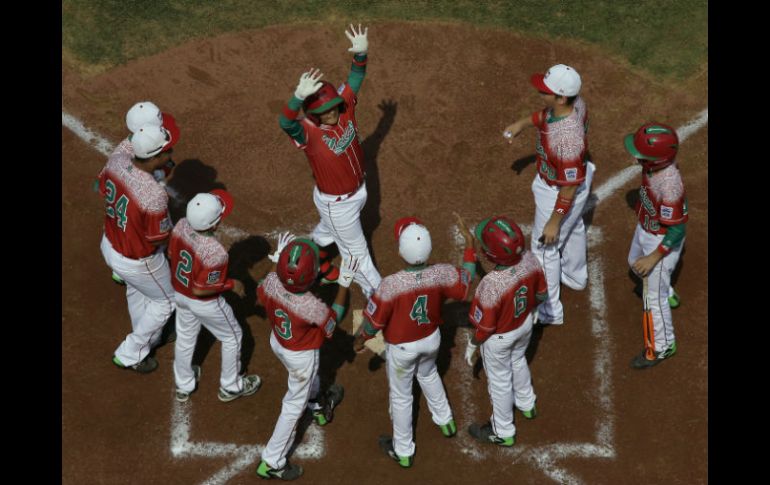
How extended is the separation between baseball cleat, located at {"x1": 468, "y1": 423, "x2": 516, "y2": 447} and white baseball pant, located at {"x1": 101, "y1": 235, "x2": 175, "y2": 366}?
3.40 meters

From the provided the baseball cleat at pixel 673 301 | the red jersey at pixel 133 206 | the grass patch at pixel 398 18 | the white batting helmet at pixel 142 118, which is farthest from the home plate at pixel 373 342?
the grass patch at pixel 398 18

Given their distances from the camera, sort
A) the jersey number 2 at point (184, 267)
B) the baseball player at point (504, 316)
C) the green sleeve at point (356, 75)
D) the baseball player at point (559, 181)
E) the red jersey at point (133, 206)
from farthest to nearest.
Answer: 1. the green sleeve at point (356, 75)
2. the baseball player at point (559, 181)
3. the red jersey at point (133, 206)
4. the jersey number 2 at point (184, 267)
5. the baseball player at point (504, 316)

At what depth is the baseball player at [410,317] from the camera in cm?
693

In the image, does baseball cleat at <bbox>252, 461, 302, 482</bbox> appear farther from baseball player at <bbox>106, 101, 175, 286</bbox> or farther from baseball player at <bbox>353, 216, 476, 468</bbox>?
baseball player at <bbox>106, 101, 175, 286</bbox>

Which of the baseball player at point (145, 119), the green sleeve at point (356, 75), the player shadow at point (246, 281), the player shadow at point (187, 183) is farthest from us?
the player shadow at point (187, 183)

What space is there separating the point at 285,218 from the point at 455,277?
333cm

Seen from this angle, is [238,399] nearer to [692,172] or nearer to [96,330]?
[96,330]

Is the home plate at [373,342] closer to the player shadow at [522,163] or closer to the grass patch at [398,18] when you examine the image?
the player shadow at [522,163]

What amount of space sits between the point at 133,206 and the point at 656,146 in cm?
499

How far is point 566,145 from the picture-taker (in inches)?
306

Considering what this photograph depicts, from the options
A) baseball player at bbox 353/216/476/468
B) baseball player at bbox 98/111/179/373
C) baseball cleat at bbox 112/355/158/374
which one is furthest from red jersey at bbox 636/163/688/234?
baseball cleat at bbox 112/355/158/374

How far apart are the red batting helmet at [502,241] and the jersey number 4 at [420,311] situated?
27.4 inches

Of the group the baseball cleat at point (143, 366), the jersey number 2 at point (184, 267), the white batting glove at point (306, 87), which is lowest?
the baseball cleat at point (143, 366)

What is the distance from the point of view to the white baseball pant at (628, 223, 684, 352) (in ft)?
26.5
